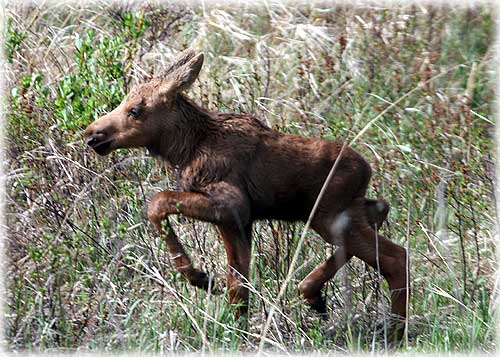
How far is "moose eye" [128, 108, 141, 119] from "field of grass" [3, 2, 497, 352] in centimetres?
48

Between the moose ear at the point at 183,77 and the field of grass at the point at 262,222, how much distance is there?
2.04 ft

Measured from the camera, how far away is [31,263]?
7.54m

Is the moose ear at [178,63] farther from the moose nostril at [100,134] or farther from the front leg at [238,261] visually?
the front leg at [238,261]

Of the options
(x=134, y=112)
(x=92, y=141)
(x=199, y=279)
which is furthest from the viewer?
(x=134, y=112)

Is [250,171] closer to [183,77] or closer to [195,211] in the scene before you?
[195,211]

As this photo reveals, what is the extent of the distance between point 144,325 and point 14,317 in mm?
840

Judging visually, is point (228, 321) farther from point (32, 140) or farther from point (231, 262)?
point (32, 140)

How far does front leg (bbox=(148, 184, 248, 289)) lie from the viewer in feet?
22.3

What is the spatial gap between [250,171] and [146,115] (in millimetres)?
755

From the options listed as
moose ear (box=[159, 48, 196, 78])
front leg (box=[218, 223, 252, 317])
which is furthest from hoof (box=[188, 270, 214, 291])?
moose ear (box=[159, 48, 196, 78])

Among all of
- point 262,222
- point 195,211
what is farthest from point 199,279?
point 262,222

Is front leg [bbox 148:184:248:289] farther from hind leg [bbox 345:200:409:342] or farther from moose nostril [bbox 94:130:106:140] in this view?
hind leg [bbox 345:200:409:342]

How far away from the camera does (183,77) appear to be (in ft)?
23.6

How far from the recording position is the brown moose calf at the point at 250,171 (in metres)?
7.07
